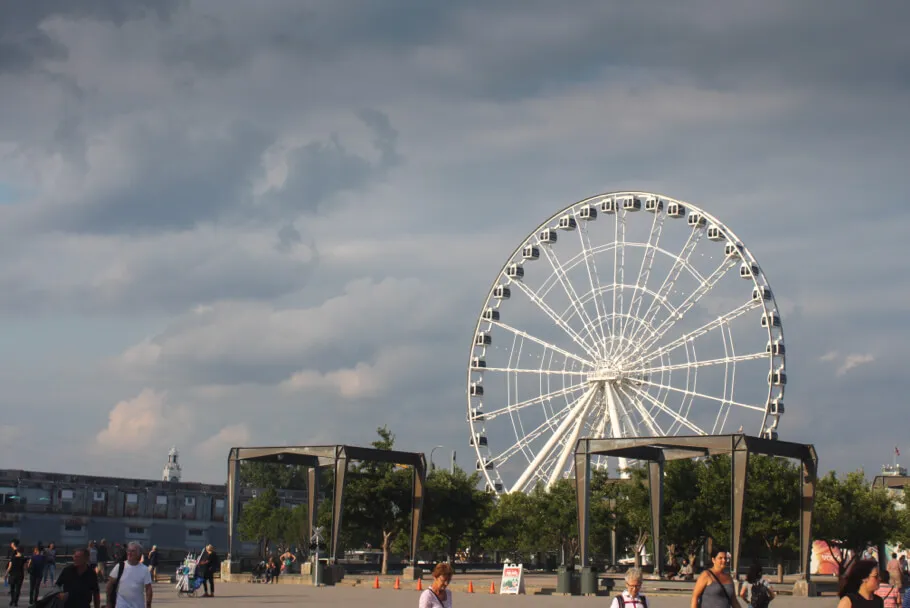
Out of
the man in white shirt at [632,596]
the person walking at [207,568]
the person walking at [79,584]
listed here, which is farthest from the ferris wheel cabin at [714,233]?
the man in white shirt at [632,596]

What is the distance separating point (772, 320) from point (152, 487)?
69.6 metres

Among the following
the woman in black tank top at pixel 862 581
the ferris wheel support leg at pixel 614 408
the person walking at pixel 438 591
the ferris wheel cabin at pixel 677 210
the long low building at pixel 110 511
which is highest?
the ferris wheel cabin at pixel 677 210

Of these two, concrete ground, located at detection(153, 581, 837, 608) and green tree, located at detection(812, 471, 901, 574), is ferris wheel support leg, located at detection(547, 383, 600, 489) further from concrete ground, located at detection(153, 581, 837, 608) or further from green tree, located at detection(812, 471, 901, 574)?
concrete ground, located at detection(153, 581, 837, 608)

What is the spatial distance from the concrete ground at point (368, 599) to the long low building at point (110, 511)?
65.2 meters

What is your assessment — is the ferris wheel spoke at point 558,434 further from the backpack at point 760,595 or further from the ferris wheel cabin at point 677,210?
the backpack at point 760,595

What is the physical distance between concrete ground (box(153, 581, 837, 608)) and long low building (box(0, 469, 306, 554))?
65220 millimetres

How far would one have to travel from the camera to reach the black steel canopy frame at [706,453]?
4222cm

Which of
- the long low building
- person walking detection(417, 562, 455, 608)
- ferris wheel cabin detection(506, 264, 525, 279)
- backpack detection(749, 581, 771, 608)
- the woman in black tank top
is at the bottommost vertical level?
the long low building

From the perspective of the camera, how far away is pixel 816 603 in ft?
119

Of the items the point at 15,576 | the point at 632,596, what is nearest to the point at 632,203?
the point at 15,576

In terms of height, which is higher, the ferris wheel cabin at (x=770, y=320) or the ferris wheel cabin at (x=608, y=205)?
the ferris wheel cabin at (x=608, y=205)

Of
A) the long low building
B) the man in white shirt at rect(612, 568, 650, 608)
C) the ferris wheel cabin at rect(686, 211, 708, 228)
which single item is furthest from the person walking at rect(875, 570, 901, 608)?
the long low building

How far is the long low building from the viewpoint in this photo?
4104 inches

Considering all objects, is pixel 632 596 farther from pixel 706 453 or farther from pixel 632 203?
pixel 632 203
